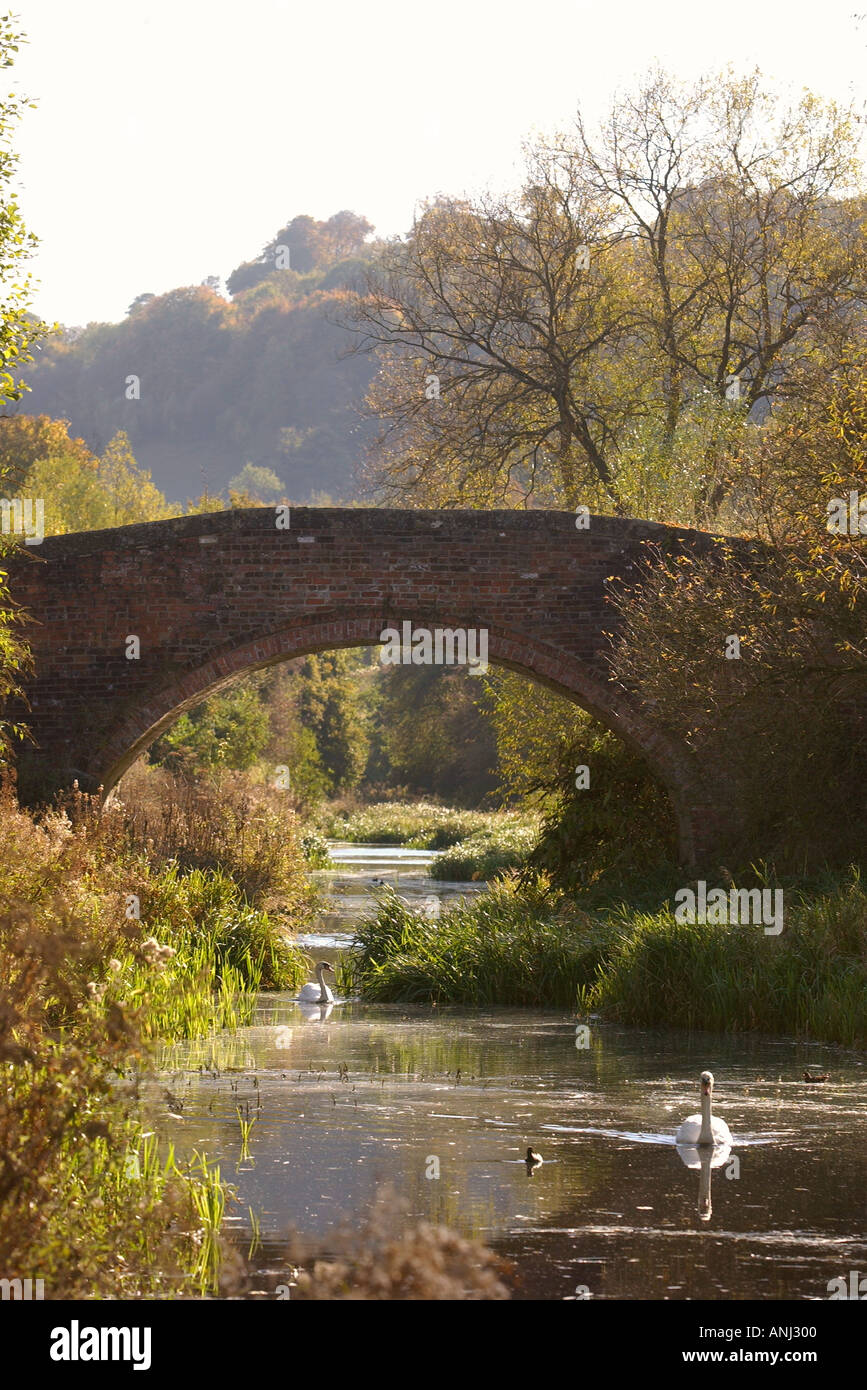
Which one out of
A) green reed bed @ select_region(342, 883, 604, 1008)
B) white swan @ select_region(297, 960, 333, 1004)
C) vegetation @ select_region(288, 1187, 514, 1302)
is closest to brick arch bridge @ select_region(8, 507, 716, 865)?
green reed bed @ select_region(342, 883, 604, 1008)

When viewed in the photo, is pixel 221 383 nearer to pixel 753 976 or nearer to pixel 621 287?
pixel 621 287

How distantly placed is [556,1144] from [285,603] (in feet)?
31.2

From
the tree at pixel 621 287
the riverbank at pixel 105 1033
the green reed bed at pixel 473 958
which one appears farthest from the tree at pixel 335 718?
the green reed bed at pixel 473 958

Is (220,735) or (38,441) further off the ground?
(38,441)

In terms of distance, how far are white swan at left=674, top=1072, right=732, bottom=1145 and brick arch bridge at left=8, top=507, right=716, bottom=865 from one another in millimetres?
9026

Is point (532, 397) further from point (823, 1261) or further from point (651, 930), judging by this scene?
point (823, 1261)

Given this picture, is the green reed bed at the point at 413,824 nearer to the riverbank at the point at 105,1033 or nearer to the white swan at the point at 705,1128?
the riverbank at the point at 105,1033

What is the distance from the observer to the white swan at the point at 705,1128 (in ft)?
26.3

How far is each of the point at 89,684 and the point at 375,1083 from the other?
795 centimetres

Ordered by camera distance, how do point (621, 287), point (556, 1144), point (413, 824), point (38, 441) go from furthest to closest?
1. point (38, 441)
2. point (413, 824)
3. point (621, 287)
4. point (556, 1144)

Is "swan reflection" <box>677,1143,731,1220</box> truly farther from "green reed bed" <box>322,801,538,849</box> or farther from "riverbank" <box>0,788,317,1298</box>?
"green reed bed" <box>322,801,538,849</box>

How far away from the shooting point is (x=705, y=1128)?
8.02 m

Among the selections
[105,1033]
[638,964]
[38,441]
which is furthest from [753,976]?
[38,441]
